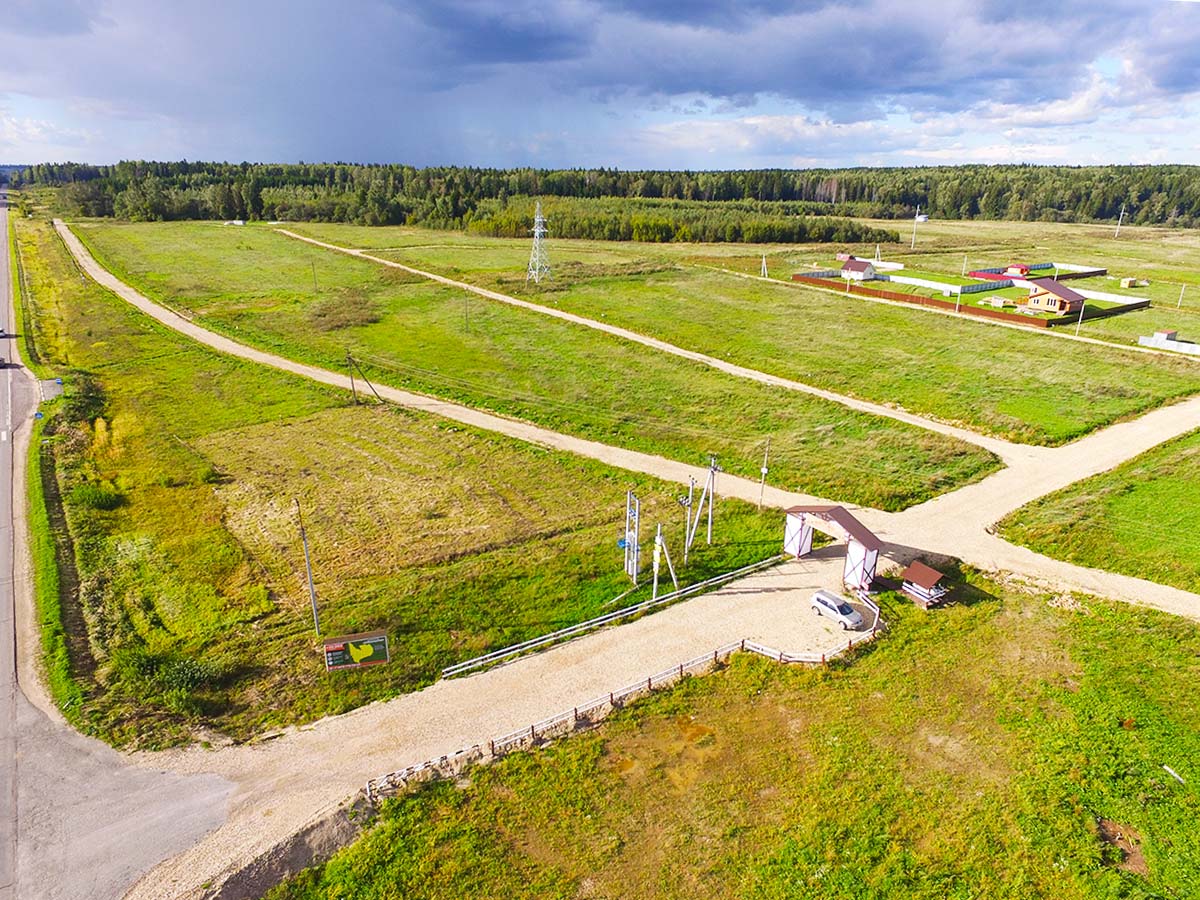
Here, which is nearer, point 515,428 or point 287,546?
point 287,546

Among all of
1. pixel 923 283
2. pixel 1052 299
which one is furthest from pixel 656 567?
pixel 923 283

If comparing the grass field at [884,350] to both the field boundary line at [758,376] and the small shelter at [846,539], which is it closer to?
the field boundary line at [758,376]

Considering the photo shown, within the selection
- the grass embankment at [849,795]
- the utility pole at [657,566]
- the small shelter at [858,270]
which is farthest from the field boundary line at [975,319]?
the utility pole at [657,566]

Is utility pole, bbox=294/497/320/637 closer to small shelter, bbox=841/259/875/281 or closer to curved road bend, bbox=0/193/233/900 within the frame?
curved road bend, bbox=0/193/233/900

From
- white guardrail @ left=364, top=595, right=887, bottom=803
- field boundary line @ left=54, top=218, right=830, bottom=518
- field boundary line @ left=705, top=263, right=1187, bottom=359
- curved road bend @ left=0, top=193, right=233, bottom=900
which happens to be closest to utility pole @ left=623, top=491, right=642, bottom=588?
white guardrail @ left=364, top=595, right=887, bottom=803

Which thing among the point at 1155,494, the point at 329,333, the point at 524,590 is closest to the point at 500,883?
the point at 524,590

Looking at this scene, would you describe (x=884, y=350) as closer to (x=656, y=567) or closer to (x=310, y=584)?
(x=656, y=567)
